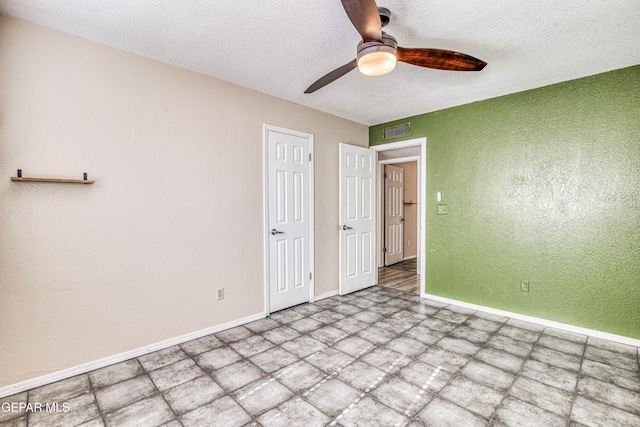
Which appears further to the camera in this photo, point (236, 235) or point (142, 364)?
point (236, 235)

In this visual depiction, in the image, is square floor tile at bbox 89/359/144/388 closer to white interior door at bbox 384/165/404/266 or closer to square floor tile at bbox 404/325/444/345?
square floor tile at bbox 404/325/444/345

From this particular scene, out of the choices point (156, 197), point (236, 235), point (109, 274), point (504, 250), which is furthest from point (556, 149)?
point (109, 274)

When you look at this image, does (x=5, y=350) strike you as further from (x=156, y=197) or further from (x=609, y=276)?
(x=609, y=276)

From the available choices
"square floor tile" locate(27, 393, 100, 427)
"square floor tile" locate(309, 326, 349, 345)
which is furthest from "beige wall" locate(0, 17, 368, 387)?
"square floor tile" locate(309, 326, 349, 345)

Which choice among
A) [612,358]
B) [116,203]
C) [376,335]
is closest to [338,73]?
[116,203]

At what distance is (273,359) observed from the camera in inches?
94.6

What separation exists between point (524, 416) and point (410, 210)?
17.3ft

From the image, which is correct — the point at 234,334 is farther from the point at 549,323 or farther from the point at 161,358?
the point at 549,323

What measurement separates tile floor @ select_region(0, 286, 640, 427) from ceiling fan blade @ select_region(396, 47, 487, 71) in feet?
7.26

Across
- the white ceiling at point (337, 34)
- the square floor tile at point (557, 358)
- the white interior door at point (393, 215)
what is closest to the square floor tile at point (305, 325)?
the square floor tile at point (557, 358)

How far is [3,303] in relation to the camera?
194 cm

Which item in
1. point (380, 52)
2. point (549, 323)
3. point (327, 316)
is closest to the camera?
point (380, 52)

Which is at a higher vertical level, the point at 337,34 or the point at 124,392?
the point at 337,34

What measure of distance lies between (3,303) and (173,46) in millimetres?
2171
